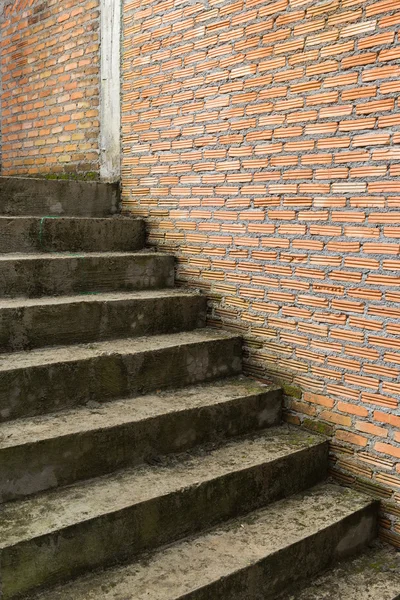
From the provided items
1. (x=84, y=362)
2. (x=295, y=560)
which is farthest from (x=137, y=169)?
(x=295, y=560)

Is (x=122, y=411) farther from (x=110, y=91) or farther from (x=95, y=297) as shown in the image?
(x=110, y=91)

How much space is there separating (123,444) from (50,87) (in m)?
3.54

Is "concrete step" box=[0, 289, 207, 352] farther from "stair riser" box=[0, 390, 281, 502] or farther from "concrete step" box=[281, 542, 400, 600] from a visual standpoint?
"concrete step" box=[281, 542, 400, 600]

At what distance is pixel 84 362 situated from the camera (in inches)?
97.8

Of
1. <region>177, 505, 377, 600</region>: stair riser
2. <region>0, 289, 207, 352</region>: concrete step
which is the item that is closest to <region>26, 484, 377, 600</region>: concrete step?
<region>177, 505, 377, 600</region>: stair riser

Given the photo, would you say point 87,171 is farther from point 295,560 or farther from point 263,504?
point 295,560

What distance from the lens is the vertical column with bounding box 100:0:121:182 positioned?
12.8ft

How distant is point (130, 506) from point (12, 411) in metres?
0.65

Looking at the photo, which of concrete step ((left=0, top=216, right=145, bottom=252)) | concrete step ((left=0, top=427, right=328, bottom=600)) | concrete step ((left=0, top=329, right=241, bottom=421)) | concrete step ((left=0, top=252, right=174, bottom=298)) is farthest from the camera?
concrete step ((left=0, top=216, right=145, bottom=252))

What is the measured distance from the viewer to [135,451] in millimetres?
2346

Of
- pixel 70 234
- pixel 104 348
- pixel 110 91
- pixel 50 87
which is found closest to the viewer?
pixel 104 348

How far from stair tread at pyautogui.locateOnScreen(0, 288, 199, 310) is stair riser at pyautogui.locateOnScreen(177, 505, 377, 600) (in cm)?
143

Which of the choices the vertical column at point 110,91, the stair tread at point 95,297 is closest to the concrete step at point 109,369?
the stair tread at point 95,297

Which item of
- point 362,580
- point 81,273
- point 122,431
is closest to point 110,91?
point 81,273
